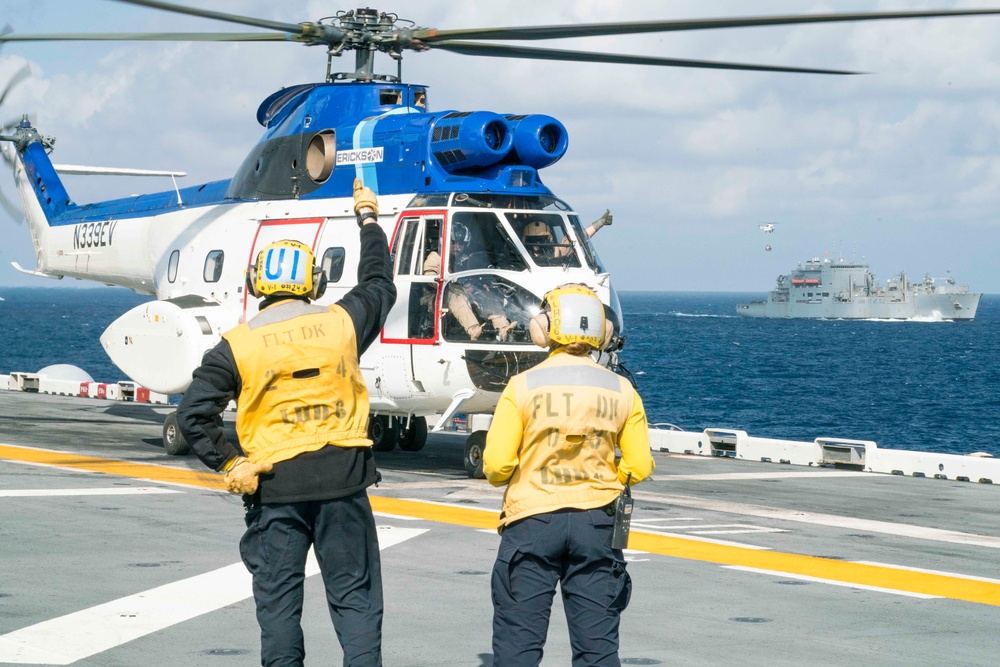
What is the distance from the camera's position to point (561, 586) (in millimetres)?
5117

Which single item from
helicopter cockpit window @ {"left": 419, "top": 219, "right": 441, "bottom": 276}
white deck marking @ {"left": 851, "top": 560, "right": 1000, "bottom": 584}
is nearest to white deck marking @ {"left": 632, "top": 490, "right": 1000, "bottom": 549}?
white deck marking @ {"left": 851, "top": 560, "right": 1000, "bottom": 584}

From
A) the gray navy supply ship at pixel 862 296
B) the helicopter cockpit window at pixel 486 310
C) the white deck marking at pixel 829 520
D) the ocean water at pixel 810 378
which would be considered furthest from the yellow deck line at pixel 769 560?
the gray navy supply ship at pixel 862 296

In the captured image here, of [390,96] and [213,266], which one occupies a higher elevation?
[390,96]

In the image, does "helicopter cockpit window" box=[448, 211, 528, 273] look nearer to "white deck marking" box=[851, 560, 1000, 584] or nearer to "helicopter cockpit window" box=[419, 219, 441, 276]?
"helicopter cockpit window" box=[419, 219, 441, 276]

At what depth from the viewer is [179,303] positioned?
1609 centimetres

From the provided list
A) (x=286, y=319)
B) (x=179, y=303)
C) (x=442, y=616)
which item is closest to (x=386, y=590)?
(x=442, y=616)

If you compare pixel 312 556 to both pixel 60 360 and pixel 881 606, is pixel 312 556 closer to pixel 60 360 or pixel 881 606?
pixel 881 606

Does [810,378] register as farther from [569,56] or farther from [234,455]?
[234,455]

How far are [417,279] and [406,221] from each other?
28.2 inches

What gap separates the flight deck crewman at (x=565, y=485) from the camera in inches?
200

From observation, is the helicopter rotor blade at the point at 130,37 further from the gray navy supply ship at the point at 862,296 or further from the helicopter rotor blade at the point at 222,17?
the gray navy supply ship at the point at 862,296

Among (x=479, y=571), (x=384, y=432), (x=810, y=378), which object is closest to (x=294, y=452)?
(x=479, y=571)

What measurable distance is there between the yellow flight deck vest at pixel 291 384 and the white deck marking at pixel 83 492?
7.11 m

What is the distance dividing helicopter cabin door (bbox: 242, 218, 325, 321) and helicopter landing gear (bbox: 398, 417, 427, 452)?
2710 mm
